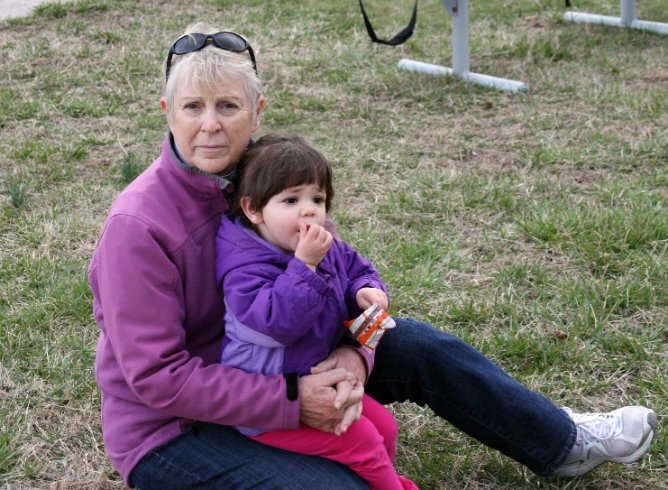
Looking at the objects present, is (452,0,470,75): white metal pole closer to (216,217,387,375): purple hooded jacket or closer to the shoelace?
the shoelace

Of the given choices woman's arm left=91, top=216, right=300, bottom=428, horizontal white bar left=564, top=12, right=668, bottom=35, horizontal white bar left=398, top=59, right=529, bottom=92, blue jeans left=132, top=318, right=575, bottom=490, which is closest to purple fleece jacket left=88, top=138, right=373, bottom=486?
woman's arm left=91, top=216, right=300, bottom=428

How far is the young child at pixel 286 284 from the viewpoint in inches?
73.5

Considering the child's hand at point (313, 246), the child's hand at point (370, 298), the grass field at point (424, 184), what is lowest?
the grass field at point (424, 184)

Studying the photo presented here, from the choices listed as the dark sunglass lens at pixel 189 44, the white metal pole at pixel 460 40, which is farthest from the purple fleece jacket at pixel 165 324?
the white metal pole at pixel 460 40

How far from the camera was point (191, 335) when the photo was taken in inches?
80.3

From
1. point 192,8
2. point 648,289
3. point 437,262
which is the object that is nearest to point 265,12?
point 192,8

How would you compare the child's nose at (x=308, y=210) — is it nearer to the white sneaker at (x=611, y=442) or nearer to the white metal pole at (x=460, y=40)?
the white sneaker at (x=611, y=442)

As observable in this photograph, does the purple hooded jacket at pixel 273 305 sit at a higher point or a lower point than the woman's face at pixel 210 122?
lower

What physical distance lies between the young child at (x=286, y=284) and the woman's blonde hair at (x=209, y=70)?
15cm

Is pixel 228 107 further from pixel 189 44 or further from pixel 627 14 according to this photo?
pixel 627 14

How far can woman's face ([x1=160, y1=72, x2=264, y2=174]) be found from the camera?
6.61 feet

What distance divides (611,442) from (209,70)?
1.39m

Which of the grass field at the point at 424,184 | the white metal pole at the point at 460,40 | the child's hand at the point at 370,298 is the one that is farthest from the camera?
the white metal pole at the point at 460,40

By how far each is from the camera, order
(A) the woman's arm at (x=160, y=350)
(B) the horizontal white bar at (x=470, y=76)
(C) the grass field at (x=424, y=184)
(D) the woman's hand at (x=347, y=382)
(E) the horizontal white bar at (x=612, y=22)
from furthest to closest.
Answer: (E) the horizontal white bar at (x=612, y=22)
(B) the horizontal white bar at (x=470, y=76)
(C) the grass field at (x=424, y=184)
(D) the woman's hand at (x=347, y=382)
(A) the woman's arm at (x=160, y=350)
